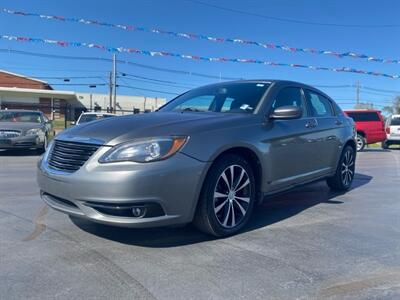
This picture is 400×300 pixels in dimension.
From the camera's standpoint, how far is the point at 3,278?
9.89 ft

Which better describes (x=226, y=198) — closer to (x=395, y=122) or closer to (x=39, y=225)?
(x=39, y=225)

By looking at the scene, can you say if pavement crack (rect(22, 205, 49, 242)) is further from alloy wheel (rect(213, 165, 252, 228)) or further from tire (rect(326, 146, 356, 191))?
tire (rect(326, 146, 356, 191))

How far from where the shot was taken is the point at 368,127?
17.9 m

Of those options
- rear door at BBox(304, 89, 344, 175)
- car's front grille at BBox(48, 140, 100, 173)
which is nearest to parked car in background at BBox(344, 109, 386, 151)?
rear door at BBox(304, 89, 344, 175)

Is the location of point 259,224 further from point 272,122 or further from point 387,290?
point 387,290

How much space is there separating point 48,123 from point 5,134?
196cm

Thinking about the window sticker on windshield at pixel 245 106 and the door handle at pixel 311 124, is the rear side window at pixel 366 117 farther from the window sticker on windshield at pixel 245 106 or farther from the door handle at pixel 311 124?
the window sticker on windshield at pixel 245 106

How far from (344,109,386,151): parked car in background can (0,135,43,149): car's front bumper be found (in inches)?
486

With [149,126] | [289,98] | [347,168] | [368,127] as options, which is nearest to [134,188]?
[149,126]

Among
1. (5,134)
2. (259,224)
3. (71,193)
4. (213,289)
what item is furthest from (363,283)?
(5,134)

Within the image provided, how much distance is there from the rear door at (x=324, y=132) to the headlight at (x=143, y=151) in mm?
2459

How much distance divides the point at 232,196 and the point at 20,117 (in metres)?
10.6

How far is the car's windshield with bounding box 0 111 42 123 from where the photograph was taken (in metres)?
12.8

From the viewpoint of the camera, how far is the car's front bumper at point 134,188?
11.1 feet
